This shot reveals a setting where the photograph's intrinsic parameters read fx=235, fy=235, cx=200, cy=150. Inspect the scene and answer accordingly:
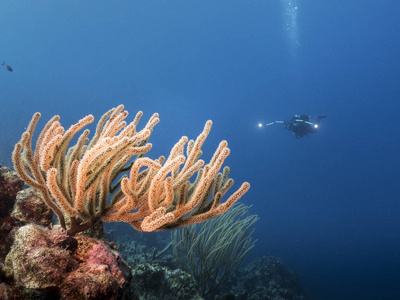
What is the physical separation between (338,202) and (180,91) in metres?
83.0

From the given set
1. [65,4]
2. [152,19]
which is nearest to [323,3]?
[152,19]

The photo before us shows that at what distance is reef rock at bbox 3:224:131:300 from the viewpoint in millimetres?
1259

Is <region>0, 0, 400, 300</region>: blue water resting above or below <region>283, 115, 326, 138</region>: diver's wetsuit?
above

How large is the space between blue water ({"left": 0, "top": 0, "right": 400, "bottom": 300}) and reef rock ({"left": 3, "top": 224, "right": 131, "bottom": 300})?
7807 cm

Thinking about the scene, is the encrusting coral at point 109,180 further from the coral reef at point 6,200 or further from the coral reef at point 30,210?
the coral reef at point 6,200

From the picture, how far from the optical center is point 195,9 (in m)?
97.2

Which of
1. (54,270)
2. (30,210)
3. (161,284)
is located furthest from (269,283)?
(54,270)

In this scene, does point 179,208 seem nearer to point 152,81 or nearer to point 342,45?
point 152,81

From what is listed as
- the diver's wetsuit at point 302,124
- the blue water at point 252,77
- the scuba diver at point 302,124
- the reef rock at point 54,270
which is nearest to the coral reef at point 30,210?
the reef rock at point 54,270

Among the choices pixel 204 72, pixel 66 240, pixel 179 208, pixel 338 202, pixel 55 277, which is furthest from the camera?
pixel 204 72

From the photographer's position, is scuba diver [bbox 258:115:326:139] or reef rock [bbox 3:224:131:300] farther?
scuba diver [bbox 258:115:326:139]

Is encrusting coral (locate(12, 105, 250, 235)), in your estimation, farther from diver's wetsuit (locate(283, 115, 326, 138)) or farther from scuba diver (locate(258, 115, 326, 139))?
diver's wetsuit (locate(283, 115, 326, 138))

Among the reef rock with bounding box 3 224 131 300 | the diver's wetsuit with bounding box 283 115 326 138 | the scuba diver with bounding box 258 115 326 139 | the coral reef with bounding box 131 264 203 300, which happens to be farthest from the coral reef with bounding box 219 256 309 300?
the diver's wetsuit with bounding box 283 115 326 138

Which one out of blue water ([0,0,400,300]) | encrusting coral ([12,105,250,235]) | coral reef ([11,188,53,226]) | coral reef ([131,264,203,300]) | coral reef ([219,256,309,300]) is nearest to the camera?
encrusting coral ([12,105,250,235])
